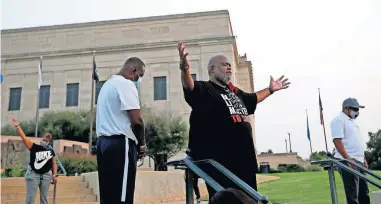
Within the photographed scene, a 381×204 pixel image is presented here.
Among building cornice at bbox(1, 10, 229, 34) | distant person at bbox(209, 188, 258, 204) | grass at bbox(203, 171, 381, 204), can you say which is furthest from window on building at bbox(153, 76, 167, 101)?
distant person at bbox(209, 188, 258, 204)

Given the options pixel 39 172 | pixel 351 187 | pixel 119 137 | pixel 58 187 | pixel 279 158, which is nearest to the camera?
pixel 119 137

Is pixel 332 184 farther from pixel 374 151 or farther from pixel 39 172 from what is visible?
pixel 374 151

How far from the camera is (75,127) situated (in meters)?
36.4

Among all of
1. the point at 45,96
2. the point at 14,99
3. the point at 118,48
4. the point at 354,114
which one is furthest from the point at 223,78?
the point at 14,99

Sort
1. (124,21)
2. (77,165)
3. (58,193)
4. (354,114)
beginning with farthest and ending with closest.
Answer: (124,21) < (77,165) < (58,193) < (354,114)

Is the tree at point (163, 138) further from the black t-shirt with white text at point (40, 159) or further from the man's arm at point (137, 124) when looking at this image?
the man's arm at point (137, 124)

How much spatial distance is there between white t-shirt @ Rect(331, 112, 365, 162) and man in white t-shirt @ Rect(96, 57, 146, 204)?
3295 millimetres

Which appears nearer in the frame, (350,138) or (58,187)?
(350,138)

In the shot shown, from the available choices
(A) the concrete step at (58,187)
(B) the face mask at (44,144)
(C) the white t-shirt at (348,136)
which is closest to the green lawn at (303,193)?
(C) the white t-shirt at (348,136)

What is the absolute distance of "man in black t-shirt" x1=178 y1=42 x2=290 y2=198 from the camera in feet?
11.5

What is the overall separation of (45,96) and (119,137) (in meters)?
42.6

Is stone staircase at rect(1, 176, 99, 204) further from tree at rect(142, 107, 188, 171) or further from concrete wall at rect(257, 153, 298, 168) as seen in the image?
concrete wall at rect(257, 153, 298, 168)

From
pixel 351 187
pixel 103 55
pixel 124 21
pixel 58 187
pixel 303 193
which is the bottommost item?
pixel 303 193

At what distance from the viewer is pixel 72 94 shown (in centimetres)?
4312
